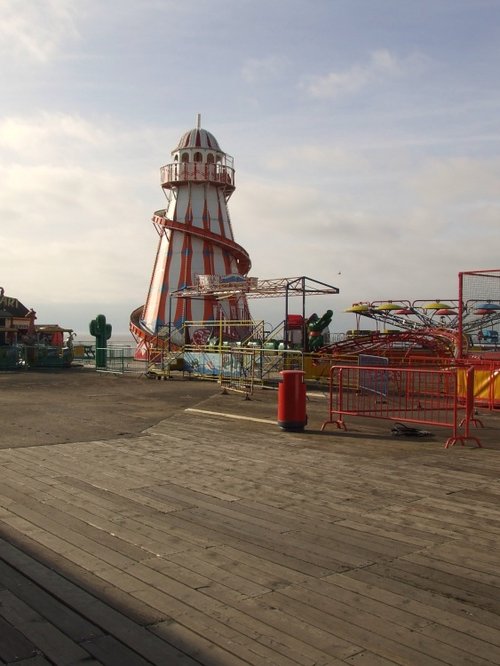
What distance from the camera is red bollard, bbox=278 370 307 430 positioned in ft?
39.3

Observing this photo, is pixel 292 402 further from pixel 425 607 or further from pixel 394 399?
pixel 425 607

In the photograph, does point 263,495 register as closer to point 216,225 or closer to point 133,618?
point 133,618

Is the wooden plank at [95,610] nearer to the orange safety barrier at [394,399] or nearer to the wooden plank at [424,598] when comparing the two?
the wooden plank at [424,598]

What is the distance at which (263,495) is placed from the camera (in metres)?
7.11

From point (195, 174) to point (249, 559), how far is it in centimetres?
4049

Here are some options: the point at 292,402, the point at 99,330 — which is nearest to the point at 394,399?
the point at 292,402

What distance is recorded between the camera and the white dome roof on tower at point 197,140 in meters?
44.6

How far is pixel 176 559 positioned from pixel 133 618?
106 centimetres

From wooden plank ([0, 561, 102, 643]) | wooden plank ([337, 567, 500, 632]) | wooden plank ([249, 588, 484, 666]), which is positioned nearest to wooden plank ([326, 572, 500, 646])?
wooden plank ([337, 567, 500, 632])

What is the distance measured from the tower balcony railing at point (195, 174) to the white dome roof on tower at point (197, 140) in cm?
152

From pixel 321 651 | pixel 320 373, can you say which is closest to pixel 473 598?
pixel 321 651

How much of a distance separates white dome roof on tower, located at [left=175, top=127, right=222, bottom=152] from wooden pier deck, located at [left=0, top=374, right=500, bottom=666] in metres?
38.0

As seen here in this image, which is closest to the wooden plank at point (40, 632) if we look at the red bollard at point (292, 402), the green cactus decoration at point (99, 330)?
the red bollard at point (292, 402)

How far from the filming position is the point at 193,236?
141 feet
